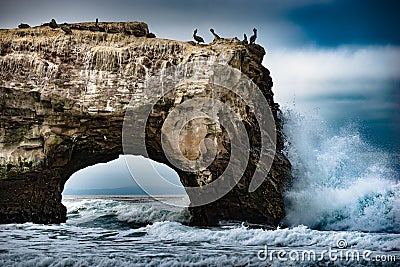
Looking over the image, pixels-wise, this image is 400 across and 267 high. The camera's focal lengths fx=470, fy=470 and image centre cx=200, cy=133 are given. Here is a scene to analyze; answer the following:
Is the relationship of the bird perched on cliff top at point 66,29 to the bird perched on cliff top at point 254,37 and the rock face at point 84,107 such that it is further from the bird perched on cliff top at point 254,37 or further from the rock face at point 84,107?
the bird perched on cliff top at point 254,37

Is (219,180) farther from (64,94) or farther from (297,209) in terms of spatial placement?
(64,94)

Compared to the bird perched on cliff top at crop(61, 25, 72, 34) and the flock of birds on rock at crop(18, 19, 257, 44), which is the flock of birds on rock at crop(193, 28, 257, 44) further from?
the bird perched on cliff top at crop(61, 25, 72, 34)

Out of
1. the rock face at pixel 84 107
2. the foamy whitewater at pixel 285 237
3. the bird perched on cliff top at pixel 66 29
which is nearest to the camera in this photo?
the foamy whitewater at pixel 285 237

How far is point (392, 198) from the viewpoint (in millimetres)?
16453

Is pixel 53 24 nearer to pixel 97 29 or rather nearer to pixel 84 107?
pixel 97 29

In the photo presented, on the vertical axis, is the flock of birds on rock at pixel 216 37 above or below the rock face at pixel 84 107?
above

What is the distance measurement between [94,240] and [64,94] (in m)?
6.32

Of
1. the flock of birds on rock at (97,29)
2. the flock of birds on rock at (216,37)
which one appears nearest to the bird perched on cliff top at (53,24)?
the flock of birds on rock at (97,29)

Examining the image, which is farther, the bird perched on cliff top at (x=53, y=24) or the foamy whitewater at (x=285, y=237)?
the bird perched on cliff top at (x=53, y=24)

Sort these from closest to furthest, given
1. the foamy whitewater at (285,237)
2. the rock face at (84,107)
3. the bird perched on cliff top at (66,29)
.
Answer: the foamy whitewater at (285,237)
the rock face at (84,107)
the bird perched on cliff top at (66,29)

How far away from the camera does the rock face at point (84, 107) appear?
17.0 m

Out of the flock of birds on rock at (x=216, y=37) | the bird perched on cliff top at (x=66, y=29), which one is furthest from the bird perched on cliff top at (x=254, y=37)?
the bird perched on cliff top at (x=66, y=29)

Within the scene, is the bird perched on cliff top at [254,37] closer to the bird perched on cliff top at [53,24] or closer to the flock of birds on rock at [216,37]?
→ the flock of birds on rock at [216,37]

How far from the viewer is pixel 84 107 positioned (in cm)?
1720
